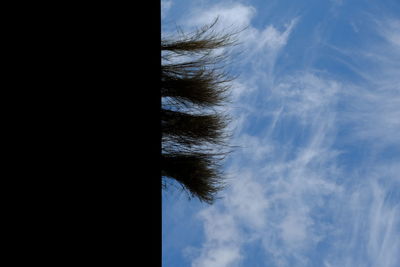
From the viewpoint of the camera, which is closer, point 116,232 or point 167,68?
point 116,232

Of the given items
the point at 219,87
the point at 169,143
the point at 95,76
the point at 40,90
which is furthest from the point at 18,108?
the point at 219,87

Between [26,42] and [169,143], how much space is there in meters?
1.10

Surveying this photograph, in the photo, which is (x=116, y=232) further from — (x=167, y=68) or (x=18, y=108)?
(x=167, y=68)

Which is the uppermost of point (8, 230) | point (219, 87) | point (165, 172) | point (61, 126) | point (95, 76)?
point (219, 87)

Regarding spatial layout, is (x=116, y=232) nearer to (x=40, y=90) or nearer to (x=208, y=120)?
(x=40, y=90)

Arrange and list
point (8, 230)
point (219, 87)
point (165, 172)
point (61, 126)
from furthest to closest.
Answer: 1. point (219, 87)
2. point (165, 172)
3. point (61, 126)
4. point (8, 230)

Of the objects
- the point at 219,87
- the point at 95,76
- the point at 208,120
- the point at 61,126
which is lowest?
the point at 61,126

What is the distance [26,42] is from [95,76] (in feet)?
0.49

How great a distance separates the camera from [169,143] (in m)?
1.90

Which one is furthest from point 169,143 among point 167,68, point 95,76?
point 95,76

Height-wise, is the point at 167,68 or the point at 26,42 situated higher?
the point at 167,68

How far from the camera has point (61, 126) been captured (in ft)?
2.70

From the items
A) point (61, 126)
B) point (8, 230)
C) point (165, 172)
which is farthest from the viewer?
point (165, 172)

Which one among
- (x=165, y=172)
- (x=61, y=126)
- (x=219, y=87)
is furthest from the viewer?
(x=219, y=87)
